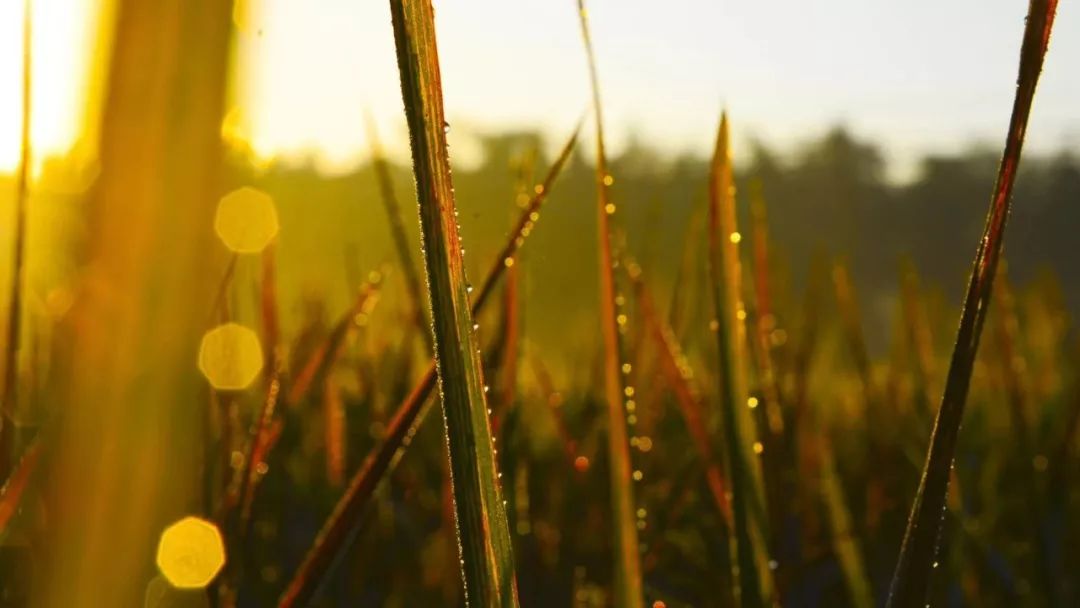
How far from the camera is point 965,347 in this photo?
43cm

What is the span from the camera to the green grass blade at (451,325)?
12.9 inches

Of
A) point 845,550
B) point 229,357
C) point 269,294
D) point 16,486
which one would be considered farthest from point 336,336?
point 845,550

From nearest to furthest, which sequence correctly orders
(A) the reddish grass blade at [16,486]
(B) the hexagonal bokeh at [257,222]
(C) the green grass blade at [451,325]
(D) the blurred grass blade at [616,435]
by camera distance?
(C) the green grass blade at [451,325] → (D) the blurred grass blade at [616,435] → (A) the reddish grass blade at [16,486] → (B) the hexagonal bokeh at [257,222]

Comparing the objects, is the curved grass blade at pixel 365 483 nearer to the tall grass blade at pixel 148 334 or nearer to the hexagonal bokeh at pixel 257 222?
the tall grass blade at pixel 148 334

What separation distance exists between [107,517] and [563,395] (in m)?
1.90

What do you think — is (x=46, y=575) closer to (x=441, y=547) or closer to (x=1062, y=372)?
(x=441, y=547)

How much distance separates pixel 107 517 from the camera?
38 centimetres

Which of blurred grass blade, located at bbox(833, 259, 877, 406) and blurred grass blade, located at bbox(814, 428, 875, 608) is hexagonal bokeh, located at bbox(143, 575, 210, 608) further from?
blurred grass blade, located at bbox(833, 259, 877, 406)

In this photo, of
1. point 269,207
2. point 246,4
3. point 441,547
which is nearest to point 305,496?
point 441,547

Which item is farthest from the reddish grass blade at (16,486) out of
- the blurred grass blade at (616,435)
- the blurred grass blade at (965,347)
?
the blurred grass blade at (965,347)

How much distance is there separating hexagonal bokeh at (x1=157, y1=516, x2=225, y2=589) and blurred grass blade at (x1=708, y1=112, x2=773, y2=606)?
310 millimetres

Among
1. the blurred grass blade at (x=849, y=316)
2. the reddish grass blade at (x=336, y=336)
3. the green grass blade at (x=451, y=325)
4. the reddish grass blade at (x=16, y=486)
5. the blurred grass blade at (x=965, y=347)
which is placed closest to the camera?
the green grass blade at (x=451, y=325)

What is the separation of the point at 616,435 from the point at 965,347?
0.20 m

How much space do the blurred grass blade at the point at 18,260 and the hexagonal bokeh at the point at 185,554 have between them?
225 mm
